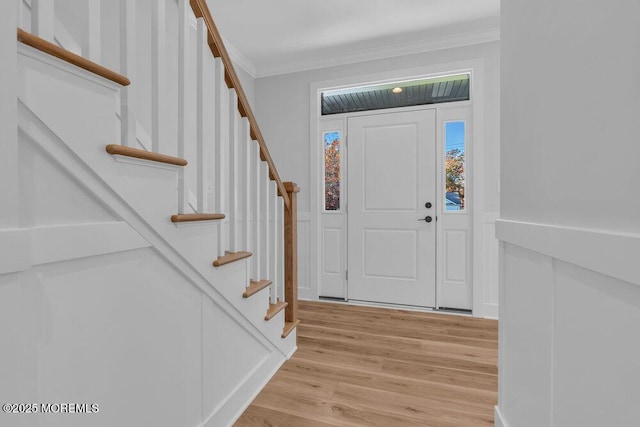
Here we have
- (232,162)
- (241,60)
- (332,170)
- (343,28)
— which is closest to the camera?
(232,162)

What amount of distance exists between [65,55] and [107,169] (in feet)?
0.91

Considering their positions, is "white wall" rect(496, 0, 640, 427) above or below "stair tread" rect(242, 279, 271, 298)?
above

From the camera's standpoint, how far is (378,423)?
1430 mm

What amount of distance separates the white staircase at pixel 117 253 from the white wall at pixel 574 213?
3.65ft

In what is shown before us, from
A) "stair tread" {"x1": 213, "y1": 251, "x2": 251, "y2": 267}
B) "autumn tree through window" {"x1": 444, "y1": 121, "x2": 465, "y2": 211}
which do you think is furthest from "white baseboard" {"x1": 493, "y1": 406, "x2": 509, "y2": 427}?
"autumn tree through window" {"x1": 444, "y1": 121, "x2": 465, "y2": 211}

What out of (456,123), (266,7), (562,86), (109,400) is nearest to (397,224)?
(456,123)

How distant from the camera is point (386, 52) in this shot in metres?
3.04

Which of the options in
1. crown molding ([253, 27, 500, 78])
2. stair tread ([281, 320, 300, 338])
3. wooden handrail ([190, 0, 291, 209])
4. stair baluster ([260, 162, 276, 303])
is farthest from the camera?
crown molding ([253, 27, 500, 78])

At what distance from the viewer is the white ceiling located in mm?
2410

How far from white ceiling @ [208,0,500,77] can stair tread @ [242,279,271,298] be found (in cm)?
Answer: 212

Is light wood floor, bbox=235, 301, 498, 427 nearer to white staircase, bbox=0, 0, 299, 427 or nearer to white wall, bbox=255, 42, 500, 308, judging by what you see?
white staircase, bbox=0, 0, 299, 427

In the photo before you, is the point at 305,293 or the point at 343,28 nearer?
the point at 343,28

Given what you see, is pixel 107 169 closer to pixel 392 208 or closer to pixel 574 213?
pixel 574 213

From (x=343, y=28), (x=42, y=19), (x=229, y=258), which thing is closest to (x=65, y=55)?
(x=42, y=19)
